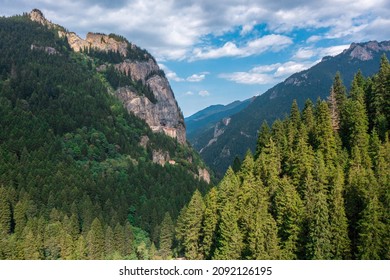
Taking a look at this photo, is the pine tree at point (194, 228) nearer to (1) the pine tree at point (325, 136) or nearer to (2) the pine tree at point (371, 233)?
(1) the pine tree at point (325, 136)

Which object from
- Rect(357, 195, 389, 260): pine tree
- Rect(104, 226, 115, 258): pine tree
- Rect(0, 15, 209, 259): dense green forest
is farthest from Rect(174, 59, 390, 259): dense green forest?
Rect(0, 15, 209, 259): dense green forest

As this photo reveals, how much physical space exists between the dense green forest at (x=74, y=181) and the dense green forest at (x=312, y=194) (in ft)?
80.6

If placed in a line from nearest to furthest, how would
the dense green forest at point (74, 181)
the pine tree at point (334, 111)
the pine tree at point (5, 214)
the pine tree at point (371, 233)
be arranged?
the pine tree at point (371, 233)
the pine tree at point (334, 111)
the dense green forest at point (74, 181)
the pine tree at point (5, 214)

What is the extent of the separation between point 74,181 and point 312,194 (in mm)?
87591

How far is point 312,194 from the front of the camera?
54.3m

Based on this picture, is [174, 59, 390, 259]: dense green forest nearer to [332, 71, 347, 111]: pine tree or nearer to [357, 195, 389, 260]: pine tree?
[357, 195, 389, 260]: pine tree

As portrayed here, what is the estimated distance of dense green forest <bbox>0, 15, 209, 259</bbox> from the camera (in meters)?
86.9

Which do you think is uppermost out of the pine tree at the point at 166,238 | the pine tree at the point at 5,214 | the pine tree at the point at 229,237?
the pine tree at the point at 5,214

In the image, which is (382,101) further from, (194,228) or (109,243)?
(109,243)

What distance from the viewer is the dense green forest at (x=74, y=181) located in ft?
285

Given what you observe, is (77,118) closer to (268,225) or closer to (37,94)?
(37,94)

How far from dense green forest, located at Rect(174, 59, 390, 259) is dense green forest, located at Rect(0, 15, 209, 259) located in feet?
80.6

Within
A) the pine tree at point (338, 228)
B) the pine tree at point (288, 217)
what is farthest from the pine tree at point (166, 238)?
the pine tree at point (338, 228)

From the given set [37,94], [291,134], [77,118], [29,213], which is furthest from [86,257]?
[37,94]
